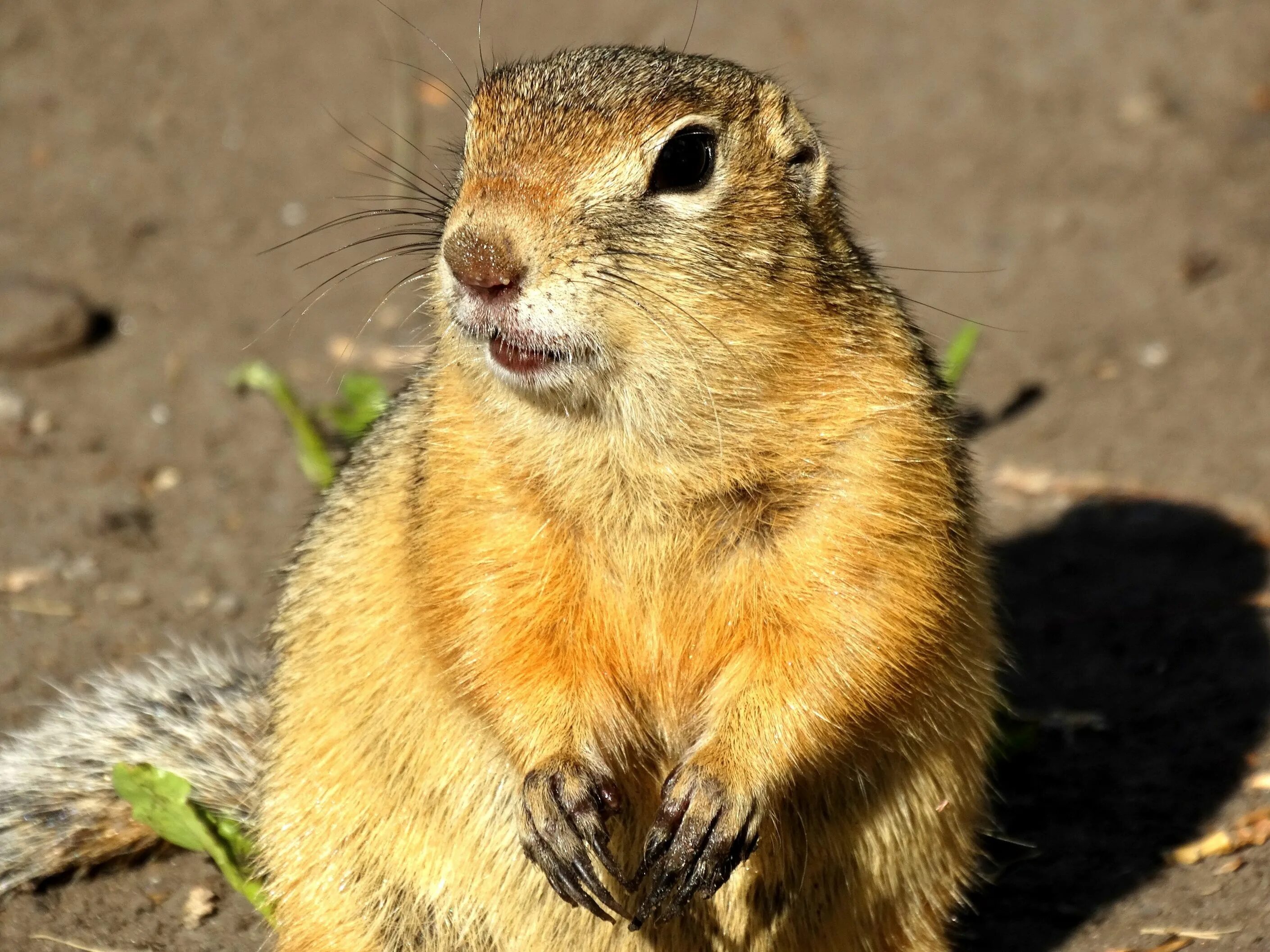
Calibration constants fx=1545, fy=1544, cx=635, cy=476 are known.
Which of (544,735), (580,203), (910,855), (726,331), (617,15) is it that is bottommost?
(910,855)

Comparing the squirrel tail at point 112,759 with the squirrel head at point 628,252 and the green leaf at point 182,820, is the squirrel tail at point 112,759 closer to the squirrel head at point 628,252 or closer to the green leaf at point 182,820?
the green leaf at point 182,820

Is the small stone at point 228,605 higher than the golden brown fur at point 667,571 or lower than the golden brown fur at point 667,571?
higher

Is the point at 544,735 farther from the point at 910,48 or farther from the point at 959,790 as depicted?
the point at 910,48

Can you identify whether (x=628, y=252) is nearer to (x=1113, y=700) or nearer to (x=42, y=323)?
(x=1113, y=700)

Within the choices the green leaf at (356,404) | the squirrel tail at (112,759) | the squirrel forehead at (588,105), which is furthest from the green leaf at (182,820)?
the green leaf at (356,404)

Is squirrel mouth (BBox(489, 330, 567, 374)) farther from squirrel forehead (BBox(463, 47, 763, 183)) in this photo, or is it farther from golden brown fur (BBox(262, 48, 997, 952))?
squirrel forehead (BBox(463, 47, 763, 183))

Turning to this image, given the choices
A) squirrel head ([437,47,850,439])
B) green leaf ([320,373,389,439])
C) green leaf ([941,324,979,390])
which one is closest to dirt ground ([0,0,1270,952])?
green leaf ([320,373,389,439])

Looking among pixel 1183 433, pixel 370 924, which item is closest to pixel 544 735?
pixel 370 924
